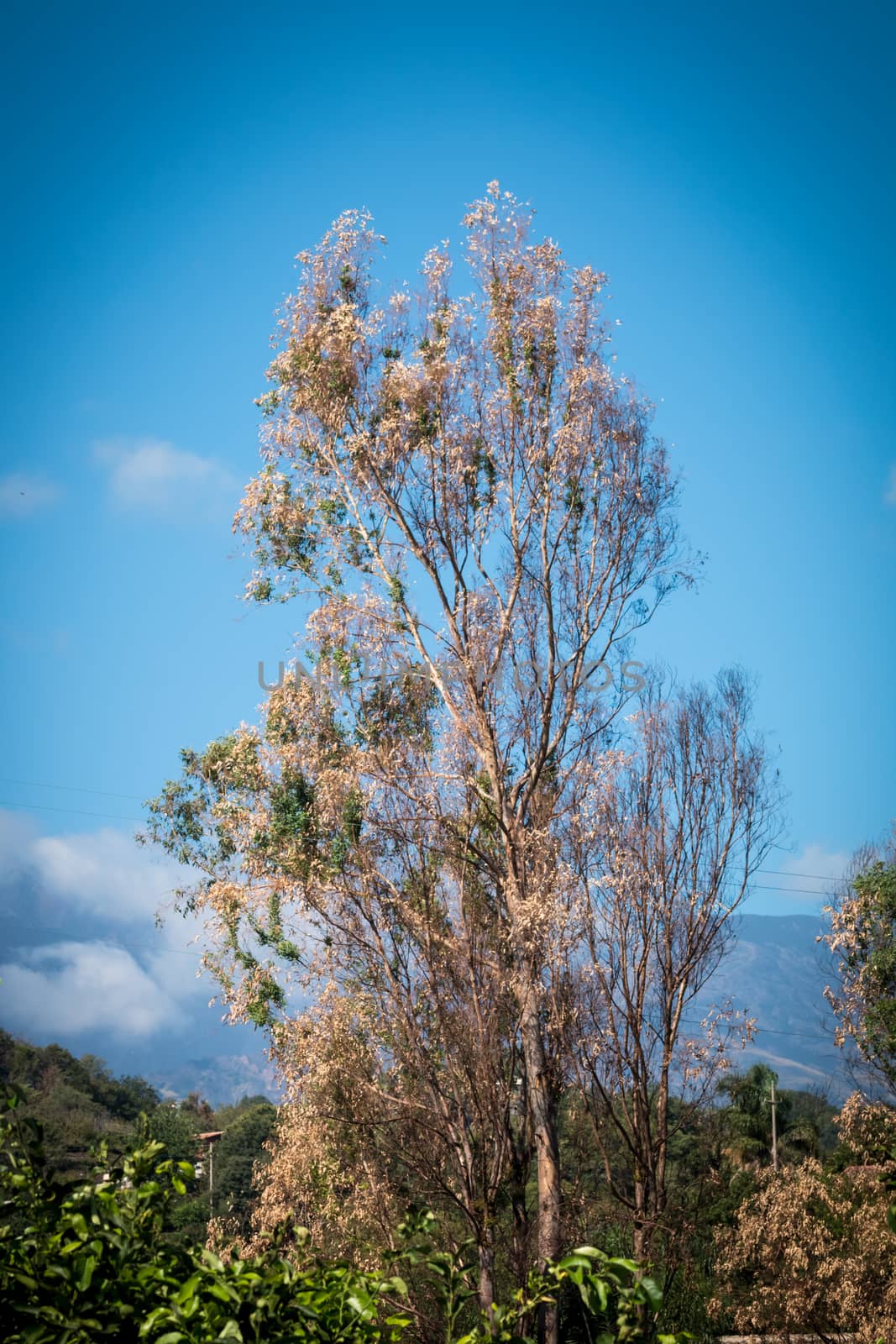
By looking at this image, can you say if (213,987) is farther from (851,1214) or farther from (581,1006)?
(851,1214)

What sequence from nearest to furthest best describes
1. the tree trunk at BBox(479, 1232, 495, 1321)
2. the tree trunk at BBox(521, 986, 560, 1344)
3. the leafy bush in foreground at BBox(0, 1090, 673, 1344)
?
1. the leafy bush in foreground at BBox(0, 1090, 673, 1344)
2. the tree trunk at BBox(479, 1232, 495, 1321)
3. the tree trunk at BBox(521, 986, 560, 1344)

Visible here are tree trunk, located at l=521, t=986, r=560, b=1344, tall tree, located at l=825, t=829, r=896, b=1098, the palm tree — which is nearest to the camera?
tree trunk, located at l=521, t=986, r=560, b=1344

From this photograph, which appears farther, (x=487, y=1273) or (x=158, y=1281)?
(x=487, y=1273)

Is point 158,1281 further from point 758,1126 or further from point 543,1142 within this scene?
point 758,1126

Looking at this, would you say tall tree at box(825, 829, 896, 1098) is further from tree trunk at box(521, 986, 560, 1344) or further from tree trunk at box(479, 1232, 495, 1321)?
tree trunk at box(479, 1232, 495, 1321)

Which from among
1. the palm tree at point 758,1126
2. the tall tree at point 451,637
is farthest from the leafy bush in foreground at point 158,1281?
the palm tree at point 758,1126

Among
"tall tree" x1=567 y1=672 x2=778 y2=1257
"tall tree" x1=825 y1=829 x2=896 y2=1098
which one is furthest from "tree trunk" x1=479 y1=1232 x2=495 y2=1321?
"tall tree" x1=825 y1=829 x2=896 y2=1098

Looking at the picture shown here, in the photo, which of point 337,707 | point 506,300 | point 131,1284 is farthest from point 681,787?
point 131,1284

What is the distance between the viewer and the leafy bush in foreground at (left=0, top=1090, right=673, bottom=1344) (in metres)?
1.90

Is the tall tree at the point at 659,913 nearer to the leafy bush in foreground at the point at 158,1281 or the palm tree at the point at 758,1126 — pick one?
the leafy bush in foreground at the point at 158,1281

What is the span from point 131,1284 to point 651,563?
11.8m

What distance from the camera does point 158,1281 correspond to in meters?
2.05

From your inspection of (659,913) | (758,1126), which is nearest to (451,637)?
(659,913)

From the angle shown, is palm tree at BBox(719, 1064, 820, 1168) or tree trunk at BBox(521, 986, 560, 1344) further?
palm tree at BBox(719, 1064, 820, 1168)
